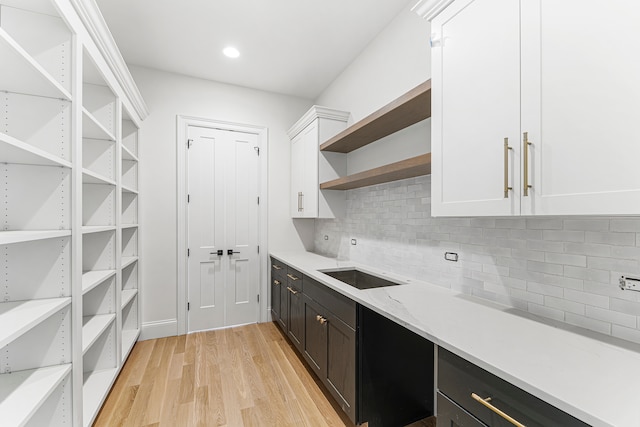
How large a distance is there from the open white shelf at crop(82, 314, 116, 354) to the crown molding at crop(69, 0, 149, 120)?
1877mm

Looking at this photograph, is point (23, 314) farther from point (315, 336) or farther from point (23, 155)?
point (315, 336)

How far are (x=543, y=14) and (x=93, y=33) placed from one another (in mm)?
2301

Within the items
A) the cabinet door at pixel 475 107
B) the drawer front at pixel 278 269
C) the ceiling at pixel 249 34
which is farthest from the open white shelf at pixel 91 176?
the cabinet door at pixel 475 107

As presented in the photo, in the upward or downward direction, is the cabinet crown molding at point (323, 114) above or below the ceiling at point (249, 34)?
below

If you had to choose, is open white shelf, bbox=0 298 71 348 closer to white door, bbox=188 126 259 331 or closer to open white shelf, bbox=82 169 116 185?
open white shelf, bbox=82 169 116 185

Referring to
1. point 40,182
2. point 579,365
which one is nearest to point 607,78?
point 579,365

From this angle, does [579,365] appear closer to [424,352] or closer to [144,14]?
[424,352]

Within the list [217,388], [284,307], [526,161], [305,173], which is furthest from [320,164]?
[217,388]

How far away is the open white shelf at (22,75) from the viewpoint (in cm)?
110

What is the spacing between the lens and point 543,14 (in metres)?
1.00

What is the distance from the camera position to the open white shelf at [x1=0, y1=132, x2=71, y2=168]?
42.1 inches

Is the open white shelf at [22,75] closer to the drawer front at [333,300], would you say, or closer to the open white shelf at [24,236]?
the open white shelf at [24,236]

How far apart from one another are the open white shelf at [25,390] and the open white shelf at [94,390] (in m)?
0.51

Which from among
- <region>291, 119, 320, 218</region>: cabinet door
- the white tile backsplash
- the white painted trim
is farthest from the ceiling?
the white painted trim
